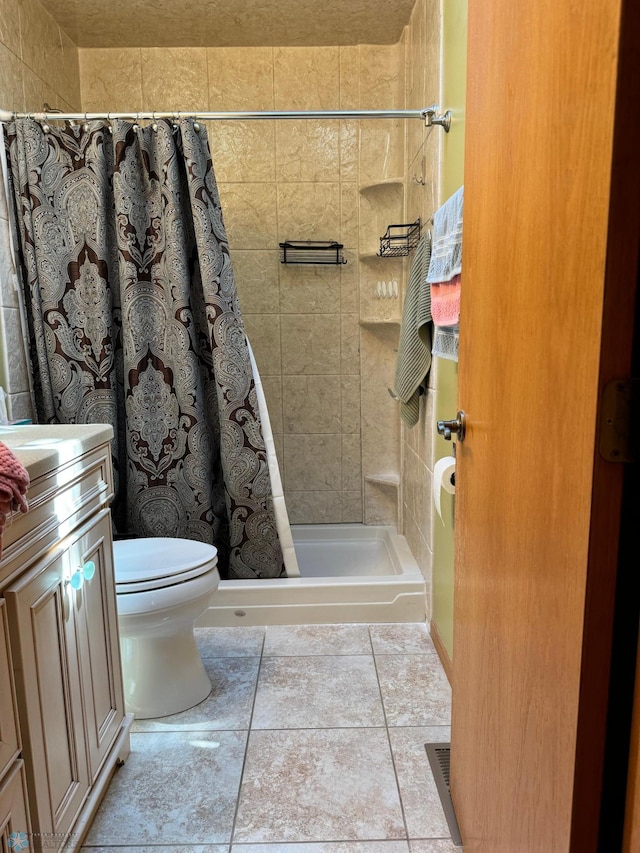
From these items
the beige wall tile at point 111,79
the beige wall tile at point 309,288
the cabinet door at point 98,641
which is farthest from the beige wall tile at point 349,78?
the cabinet door at point 98,641

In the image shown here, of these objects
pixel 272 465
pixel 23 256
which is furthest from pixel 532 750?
pixel 23 256

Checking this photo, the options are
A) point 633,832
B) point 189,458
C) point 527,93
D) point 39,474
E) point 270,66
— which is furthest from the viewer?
point 270,66

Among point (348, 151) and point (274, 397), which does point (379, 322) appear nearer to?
point (274, 397)

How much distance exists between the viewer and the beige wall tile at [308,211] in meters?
2.93

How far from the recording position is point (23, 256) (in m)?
2.22

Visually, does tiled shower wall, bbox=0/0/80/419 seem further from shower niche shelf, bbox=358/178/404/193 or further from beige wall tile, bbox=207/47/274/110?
shower niche shelf, bbox=358/178/404/193

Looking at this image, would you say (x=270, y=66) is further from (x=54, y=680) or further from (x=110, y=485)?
(x=54, y=680)

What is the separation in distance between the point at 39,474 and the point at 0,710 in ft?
1.32

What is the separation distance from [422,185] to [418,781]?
6.58 ft

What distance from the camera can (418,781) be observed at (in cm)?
153

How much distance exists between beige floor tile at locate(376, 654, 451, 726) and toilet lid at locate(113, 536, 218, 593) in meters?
0.71

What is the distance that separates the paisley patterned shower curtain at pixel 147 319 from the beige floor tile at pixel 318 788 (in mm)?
874

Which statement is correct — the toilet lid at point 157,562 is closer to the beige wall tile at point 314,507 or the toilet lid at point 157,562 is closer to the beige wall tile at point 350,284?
the beige wall tile at point 314,507

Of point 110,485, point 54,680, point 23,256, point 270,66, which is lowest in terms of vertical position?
point 54,680
